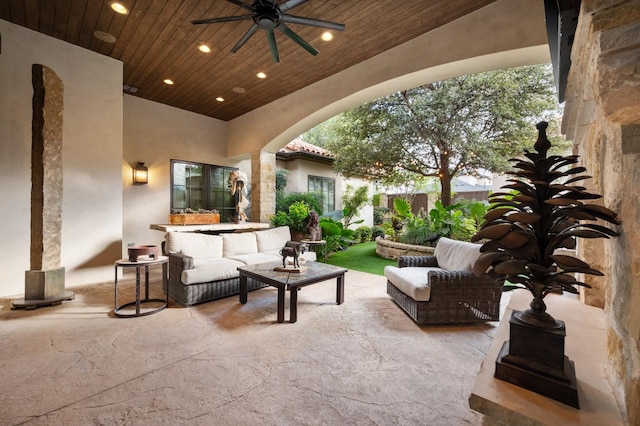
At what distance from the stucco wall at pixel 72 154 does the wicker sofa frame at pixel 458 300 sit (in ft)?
17.2

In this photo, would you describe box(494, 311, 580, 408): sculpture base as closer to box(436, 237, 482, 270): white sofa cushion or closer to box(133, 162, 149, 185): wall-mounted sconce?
box(436, 237, 482, 270): white sofa cushion

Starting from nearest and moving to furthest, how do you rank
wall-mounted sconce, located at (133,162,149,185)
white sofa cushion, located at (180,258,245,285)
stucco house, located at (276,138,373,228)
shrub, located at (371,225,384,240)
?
white sofa cushion, located at (180,258,245,285) < wall-mounted sconce, located at (133,162,149,185) < stucco house, located at (276,138,373,228) < shrub, located at (371,225,384,240)

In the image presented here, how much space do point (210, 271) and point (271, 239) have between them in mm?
1683

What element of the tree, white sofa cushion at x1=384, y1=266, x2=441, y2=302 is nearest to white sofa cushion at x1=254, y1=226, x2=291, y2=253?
white sofa cushion at x1=384, y1=266, x2=441, y2=302

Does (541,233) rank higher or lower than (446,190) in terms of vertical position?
lower

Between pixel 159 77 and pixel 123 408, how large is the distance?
557 centimetres

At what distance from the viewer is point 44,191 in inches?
146

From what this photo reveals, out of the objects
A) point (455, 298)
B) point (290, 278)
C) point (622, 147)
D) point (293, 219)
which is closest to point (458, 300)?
point (455, 298)

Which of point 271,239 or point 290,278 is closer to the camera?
point 290,278

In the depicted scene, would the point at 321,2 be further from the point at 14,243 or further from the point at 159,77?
the point at 14,243

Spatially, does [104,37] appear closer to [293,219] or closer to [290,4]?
[290,4]

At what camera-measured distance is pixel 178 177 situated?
689 centimetres

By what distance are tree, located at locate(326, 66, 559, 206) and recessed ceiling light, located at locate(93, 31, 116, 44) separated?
18.2 ft

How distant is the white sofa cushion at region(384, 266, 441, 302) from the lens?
118 inches
